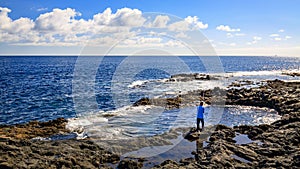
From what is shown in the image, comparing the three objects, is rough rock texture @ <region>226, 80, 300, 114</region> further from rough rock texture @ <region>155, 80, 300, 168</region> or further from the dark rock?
the dark rock

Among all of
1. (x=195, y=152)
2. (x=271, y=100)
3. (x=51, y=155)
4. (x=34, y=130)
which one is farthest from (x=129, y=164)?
(x=271, y=100)

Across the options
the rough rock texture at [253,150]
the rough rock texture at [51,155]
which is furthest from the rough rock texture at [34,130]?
the rough rock texture at [253,150]

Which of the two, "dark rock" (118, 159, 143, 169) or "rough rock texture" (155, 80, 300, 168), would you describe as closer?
"rough rock texture" (155, 80, 300, 168)

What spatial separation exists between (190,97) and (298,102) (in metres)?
14.6

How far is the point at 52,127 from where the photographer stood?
75.4 ft

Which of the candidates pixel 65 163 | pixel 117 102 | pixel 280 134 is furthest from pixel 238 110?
pixel 65 163

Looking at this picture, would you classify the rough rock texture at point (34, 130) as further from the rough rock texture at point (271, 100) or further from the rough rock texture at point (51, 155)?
the rough rock texture at point (271, 100)

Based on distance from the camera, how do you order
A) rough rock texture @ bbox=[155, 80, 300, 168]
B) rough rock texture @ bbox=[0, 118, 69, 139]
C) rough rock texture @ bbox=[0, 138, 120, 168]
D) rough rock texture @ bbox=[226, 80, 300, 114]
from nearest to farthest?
rough rock texture @ bbox=[0, 138, 120, 168] → rough rock texture @ bbox=[155, 80, 300, 168] → rough rock texture @ bbox=[0, 118, 69, 139] → rough rock texture @ bbox=[226, 80, 300, 114]

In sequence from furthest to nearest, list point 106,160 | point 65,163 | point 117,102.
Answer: point 117,102 → point 106,160 → point 65,163

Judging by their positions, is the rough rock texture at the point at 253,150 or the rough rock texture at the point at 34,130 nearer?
the rough rock texture at the point at 253,150

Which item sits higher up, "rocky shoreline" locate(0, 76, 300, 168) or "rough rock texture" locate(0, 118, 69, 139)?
"rocky shoreline" locate(0, 76, 300, 168)

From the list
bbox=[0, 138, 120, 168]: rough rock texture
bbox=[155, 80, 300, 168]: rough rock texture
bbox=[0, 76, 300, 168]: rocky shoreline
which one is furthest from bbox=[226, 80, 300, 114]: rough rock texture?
bbox=[0, 138, 120, 168]: rough rock texture

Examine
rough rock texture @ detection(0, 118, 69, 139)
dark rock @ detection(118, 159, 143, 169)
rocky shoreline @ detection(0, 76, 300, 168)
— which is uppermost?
rocky shoreline @ detection(0, 76, 300, 168)

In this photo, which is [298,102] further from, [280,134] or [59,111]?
[59,111]
